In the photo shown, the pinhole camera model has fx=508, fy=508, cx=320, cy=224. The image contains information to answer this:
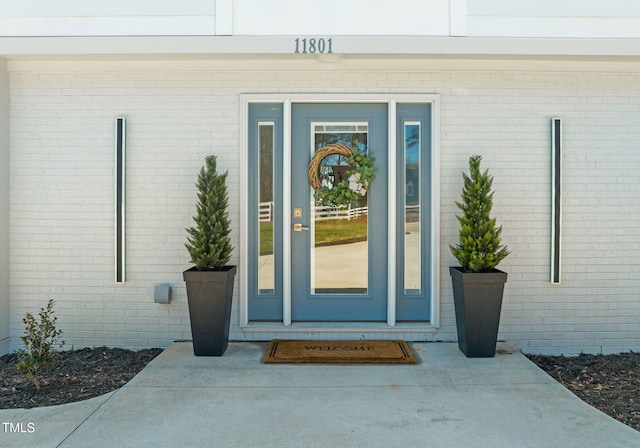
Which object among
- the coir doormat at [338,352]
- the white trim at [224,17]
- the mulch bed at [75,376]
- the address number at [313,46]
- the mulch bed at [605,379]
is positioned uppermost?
the white trim at [224,17]

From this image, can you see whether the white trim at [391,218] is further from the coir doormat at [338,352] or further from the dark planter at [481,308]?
the dark planter at [481,308]

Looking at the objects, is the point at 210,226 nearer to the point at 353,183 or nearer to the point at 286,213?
the point at 286,213

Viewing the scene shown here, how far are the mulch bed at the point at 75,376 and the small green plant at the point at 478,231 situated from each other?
292 centimetres

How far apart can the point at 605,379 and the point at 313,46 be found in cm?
361

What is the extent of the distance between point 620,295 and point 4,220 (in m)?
5.80

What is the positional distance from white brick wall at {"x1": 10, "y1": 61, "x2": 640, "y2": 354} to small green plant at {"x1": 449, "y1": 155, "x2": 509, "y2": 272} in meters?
0.45

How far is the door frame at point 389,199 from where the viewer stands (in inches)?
187

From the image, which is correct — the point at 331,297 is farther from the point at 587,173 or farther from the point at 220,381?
the point at 587,173

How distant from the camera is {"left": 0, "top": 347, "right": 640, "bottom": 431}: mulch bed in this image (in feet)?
11.5

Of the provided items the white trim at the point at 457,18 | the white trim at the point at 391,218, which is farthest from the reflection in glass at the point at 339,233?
the white trim at the point at 457,18

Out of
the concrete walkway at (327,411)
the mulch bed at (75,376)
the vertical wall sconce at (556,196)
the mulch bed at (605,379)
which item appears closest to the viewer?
the concrete walkway at (327,411)

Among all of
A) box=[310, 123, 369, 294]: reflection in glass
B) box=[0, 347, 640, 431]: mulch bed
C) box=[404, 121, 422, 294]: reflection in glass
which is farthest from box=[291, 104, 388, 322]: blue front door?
box=[0, 347, 640, 431]: mulch bed

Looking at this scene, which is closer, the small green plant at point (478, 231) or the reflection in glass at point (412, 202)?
the small green plant at point (478, 231)

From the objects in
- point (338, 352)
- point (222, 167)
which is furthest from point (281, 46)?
point (338, 352)
